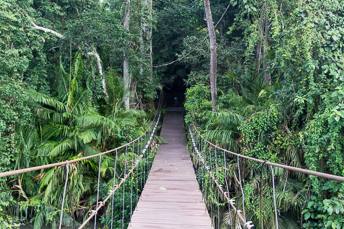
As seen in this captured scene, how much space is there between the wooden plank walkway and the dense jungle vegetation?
30.3 inches

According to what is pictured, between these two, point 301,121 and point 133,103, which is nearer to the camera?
point 301,121

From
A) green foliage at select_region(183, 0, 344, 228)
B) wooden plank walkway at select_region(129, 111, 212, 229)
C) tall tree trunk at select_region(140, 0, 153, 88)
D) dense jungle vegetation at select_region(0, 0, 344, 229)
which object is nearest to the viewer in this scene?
wooden plank walkway at select_region(129, 111, 212, 229)

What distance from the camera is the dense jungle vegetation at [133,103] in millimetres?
5141

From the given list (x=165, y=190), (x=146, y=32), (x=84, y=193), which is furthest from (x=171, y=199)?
(x=146, y=32)

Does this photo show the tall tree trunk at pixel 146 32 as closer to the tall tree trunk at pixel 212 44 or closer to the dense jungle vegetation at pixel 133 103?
the dense jungle vegetation at pixel 133 103

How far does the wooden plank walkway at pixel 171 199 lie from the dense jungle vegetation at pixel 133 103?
2.53ft

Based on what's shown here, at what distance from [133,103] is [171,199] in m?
5.00

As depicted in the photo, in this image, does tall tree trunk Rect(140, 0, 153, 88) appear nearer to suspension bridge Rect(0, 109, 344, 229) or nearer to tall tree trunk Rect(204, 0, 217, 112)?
suspension bridge Rect(0, 109, 344, 229)

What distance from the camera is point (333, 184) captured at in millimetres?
4824

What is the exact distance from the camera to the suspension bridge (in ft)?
12.1

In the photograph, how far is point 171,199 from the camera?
14.5 ft

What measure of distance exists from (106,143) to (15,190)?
Result: 1745 millimetres

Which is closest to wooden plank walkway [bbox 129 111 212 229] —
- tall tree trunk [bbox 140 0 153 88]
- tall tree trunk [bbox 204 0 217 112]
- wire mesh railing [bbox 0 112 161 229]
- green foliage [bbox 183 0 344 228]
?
wire mesh railing [bbox 0 112 161 229]

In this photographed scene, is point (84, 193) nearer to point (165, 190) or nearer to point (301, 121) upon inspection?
point (165, 190)
